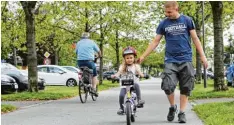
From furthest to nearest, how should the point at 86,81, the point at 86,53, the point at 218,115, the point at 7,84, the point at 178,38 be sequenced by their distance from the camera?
the point at 7,84, the point at 86,81, the point at 86,53, the point at 218,115, the point at 178,38

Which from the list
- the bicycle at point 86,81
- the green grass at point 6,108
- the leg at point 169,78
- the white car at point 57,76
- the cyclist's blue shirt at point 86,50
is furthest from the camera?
the white car at point 57,76

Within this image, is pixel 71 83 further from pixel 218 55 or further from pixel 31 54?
pixel 218 55

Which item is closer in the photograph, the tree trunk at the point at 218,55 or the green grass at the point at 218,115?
the green grass at the point at 218,115

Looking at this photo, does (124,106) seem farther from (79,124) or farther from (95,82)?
(95,82)

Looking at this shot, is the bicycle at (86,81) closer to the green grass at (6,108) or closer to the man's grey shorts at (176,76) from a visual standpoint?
the green grass at (6,108)

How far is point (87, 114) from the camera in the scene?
10750 mm

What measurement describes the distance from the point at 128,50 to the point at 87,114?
7.45 ft

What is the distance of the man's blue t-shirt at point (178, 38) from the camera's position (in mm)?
8750

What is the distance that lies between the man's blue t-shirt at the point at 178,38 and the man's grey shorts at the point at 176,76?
0.33 ft

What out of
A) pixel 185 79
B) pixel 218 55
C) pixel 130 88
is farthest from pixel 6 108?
pixel 218 55

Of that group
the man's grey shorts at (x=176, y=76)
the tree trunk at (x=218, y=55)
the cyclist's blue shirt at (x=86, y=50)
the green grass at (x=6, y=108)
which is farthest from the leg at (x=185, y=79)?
the tree trunk at (x=218, y=55)

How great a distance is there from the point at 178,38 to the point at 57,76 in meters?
25.6

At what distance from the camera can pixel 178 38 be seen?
877 cm

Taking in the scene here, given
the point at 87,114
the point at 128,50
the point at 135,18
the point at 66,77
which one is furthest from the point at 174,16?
the point at 135,18
